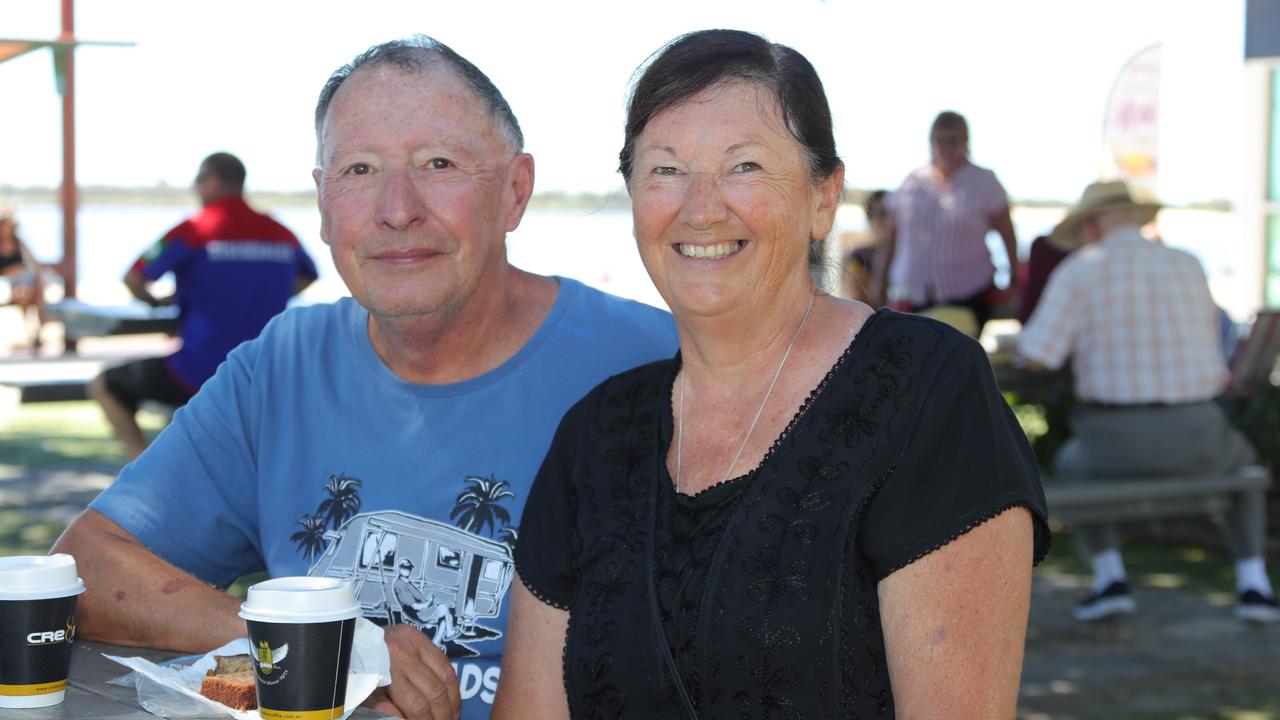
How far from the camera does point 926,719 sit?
5.62 feet

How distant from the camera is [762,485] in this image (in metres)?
1.86

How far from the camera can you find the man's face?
2.32 m

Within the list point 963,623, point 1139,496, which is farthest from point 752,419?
point 1139,496

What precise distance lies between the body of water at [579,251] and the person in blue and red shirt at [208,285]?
516 millimetres

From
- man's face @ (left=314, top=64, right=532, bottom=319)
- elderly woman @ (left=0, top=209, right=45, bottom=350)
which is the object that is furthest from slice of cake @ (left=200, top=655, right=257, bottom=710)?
elderly woman @ (left=0, top=209, right=45, bottom=350)

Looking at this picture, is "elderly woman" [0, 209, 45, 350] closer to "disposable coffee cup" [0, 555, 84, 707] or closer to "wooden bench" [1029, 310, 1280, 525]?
"wooden bench" [1029, 310, 1280, 525]

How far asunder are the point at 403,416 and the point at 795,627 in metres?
0.88

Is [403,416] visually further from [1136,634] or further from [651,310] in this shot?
[1136,634]

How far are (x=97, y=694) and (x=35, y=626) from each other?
0.20 meters

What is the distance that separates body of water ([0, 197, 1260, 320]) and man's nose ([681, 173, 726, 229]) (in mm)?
109

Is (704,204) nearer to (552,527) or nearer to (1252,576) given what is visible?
(552,527)

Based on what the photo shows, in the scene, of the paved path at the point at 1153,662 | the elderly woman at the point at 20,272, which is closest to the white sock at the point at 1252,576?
the paved path at the point at 1153,662

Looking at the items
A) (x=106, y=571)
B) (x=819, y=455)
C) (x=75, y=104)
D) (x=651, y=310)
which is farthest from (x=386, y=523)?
(x=75, y=104)

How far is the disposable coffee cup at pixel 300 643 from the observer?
1552 millimetres
